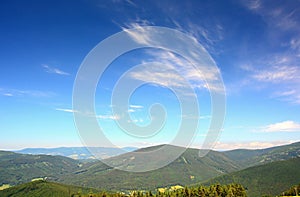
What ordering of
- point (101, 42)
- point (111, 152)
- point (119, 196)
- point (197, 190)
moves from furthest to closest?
point (119, 196), point (197, 190), point (111, 152), point (101, 42)

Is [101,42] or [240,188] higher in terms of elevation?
[101,42]

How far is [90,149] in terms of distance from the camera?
7879 mm

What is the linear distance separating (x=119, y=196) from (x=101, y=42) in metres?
93.6

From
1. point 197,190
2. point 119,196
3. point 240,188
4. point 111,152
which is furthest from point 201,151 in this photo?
point 119,196

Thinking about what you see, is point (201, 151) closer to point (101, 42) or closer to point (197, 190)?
point (101, 42)

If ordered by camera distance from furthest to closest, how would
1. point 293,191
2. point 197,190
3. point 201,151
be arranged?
point 293,191, point 197,190, point 201,151

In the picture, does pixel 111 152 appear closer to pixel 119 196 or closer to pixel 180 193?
pixel 180 193

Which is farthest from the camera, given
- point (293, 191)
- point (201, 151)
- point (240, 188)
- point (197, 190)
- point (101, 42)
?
point (293, 191)

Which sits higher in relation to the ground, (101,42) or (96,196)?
(101,42)

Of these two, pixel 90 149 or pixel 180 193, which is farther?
pixel 180 193

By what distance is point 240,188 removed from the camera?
2594 inches

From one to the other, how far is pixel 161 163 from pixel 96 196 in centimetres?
9361

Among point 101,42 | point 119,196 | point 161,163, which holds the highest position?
point 101,42

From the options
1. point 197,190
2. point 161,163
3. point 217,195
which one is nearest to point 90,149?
point 161,163
